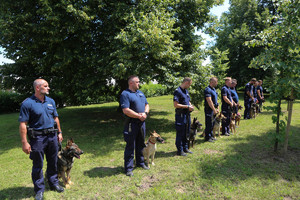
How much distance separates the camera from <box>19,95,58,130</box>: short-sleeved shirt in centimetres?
363

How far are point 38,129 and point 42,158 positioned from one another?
0.62 metres

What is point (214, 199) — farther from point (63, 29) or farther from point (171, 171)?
point (63, 29)

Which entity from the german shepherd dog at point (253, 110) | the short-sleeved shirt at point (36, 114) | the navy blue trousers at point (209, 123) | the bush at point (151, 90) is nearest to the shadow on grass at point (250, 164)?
the navy blue trousers at point (209, 123)

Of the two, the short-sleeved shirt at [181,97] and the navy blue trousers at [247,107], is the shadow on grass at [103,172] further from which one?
the navy blue trousers at [247,107]

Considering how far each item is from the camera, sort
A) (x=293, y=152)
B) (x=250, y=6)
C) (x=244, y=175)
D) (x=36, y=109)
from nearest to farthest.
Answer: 1. (x=36, y=109)
2. (x=244, y=175)
3. (x=293, y=152)
4. (x=250, y=6)

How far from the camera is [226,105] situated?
8016 millimetres

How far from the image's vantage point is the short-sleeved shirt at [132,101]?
4.64 metres

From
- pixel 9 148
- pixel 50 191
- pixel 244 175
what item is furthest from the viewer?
pixel 9 148

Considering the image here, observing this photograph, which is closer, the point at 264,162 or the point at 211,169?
the point at 211,169

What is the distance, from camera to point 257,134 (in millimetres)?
8344

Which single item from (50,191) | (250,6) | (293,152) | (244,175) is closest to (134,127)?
(50,191)

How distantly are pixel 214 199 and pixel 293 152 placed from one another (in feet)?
13.5

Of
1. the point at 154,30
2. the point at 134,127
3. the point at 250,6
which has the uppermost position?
the point at 250,6

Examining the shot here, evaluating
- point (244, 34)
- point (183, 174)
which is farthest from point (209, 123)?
point (244, 34)
